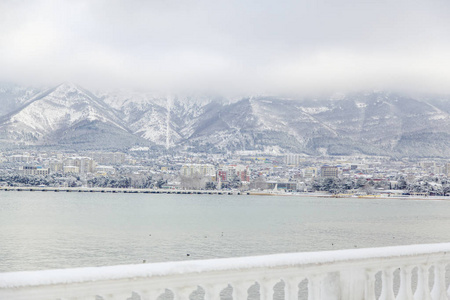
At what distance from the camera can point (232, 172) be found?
137500 millimetres

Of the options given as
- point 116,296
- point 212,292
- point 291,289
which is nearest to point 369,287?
point 291,289

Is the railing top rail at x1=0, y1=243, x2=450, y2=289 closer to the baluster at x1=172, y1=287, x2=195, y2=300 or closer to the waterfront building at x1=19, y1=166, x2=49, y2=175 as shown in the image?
the baluster at x1=172, y1=287, x2=195, y2=300

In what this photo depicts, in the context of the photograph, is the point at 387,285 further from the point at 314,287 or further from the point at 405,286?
the point at 314,287

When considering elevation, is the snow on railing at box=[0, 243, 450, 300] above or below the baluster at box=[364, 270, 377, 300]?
above

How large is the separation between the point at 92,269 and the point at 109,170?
139001mm

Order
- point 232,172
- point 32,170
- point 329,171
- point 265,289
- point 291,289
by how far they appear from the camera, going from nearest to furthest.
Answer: point 265,289 < point 291,289 < point 32,170 < point 329,171 < point 232,172

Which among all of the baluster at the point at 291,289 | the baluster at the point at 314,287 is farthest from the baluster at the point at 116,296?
the baluster at the point at 314,287

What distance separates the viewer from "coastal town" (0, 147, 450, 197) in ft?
397

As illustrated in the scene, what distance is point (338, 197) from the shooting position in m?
114

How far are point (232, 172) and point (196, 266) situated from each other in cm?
13452

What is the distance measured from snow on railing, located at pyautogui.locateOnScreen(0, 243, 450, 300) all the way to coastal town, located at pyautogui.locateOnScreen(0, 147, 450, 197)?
112 metres

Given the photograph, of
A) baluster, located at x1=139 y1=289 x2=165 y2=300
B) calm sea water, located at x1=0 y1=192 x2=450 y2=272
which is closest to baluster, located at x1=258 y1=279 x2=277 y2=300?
baluster, located at x1=139 y1=289 x2=165 y2=300

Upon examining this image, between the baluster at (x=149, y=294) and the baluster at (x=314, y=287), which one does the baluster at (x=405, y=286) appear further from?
the baluster at (x=149, y=294)

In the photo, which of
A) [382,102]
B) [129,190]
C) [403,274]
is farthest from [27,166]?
[403,274]
